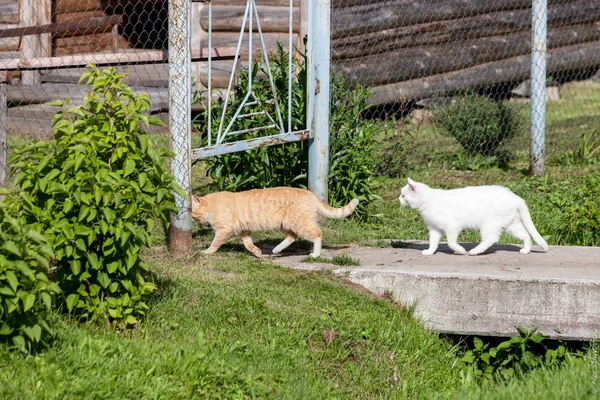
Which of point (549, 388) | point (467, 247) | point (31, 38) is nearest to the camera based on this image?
point (549, 388)

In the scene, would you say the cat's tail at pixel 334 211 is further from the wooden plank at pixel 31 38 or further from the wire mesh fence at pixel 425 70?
the wooden plank at pixel 31 38

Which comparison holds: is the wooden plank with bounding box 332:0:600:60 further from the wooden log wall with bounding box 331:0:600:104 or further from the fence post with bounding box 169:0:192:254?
the fence post with bounding box 169:0:192:254

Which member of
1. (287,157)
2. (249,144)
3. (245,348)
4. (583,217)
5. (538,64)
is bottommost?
(245,348)

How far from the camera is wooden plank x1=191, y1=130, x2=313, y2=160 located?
6617mm

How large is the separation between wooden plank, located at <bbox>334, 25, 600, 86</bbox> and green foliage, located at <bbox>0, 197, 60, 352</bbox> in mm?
7718

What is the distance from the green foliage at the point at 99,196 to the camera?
472 cm

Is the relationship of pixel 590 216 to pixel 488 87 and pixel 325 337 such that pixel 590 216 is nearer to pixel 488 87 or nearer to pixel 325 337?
pixel 325 337

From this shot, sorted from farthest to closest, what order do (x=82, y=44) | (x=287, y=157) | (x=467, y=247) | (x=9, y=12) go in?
1. (x=82, y=44)
2. (x=9, y=12)
3. (x=287, y=157)
4. (x=467, y=247)

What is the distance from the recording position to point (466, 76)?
13.6m

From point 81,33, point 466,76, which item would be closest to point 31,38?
point 81,33

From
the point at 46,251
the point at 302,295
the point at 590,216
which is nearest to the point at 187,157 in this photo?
the point at 302,295

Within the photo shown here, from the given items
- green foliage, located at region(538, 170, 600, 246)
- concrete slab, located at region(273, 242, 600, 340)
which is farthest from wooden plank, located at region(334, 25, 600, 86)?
concrete slab, located at region(273, 242, 600, 340)

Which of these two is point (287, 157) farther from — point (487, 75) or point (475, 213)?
point (487, 75)

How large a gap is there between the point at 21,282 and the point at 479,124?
7.65m
